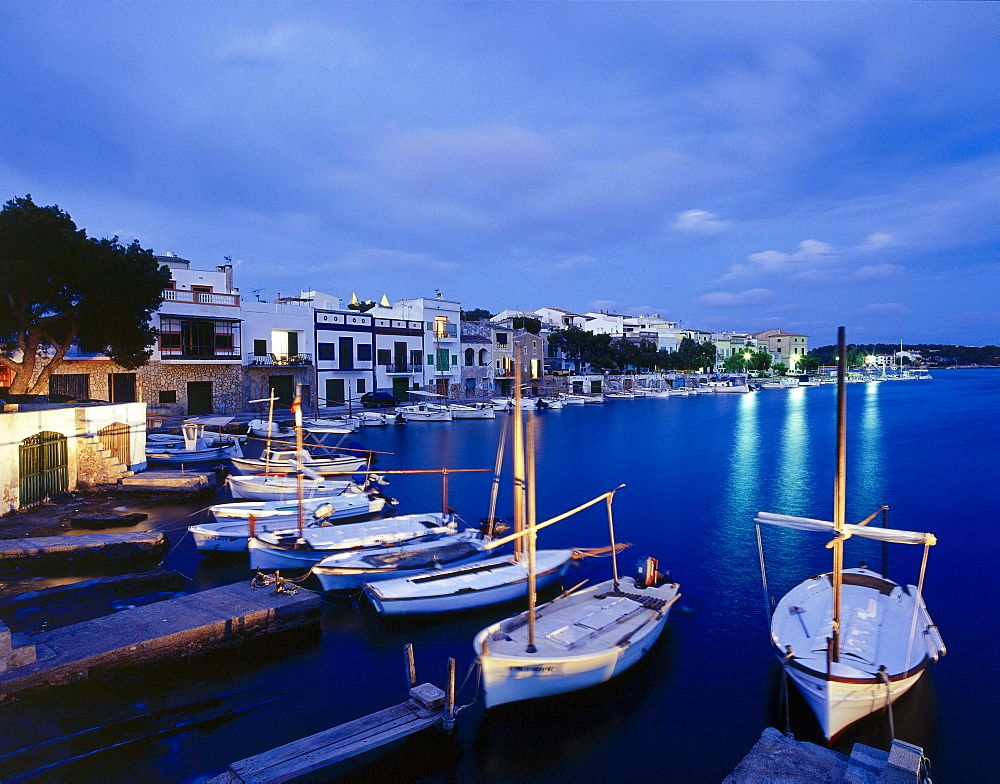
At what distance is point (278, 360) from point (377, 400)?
9.58 m

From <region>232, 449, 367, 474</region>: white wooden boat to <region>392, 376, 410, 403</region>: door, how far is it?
24.5 m

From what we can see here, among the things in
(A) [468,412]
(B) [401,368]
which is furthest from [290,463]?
(A) [468,412]

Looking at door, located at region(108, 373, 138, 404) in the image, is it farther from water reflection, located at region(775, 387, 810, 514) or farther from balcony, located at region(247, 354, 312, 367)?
water reflection, located at region(775, 387, 810, 514)

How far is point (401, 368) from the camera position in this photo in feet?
174

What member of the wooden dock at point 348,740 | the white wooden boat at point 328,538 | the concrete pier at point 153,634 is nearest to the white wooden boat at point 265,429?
the white wooden boat at point 328,538

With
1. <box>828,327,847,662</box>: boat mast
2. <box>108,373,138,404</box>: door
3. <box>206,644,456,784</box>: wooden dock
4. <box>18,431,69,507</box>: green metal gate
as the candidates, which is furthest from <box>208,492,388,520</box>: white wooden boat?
<box>108,373,138,404</box>: door

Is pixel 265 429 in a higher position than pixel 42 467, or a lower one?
lower

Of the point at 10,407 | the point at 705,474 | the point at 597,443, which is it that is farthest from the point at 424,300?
the point at 10,407

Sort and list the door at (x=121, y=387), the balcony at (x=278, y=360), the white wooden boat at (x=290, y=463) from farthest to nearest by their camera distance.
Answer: the balcony at (x=278, y=360)
the door at (x=121, y=387)
the white wooden boat at (x=290, y=463)

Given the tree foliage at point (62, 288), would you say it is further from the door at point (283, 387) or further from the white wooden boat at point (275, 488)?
the door at point (283, 387)

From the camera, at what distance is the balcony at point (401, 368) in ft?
170

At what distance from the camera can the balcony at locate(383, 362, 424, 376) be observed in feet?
170

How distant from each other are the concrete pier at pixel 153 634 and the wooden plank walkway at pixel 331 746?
320 centimetres

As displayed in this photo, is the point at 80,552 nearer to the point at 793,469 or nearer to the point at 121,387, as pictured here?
the point at 121,387
